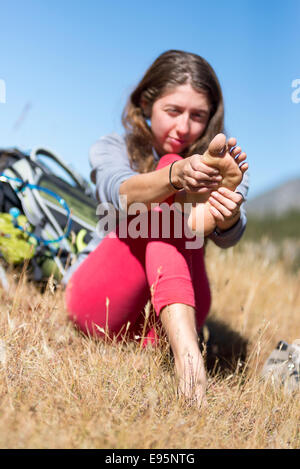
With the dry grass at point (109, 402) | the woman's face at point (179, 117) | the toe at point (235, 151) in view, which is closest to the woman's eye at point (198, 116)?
the woman's face at point (179, 117)

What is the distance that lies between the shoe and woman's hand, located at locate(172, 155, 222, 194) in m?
0.66

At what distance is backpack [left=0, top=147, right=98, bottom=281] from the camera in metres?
2.31

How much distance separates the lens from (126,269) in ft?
5.90

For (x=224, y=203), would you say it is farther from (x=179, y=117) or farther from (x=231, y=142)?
(x=179, y=117)

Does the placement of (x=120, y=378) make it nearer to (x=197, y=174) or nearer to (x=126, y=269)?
(x=126, y=269)

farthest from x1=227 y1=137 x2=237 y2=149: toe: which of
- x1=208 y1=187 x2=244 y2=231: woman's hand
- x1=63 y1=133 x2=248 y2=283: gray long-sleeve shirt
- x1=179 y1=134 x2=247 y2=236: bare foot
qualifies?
x1=63 y1=133 x2=248 y2=283: gray long-sleeve shirt

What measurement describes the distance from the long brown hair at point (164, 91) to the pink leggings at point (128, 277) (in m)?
0.37

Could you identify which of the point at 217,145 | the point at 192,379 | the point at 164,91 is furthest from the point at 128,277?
the point at 164,91

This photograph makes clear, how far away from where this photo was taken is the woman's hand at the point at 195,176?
4.97ft

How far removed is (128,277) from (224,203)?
0.47 m

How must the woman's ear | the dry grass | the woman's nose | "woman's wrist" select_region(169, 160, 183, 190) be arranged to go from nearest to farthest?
1. the dry grass
2. "woman's wrist" select_region(169, 160, 183, 190)
3. the woman's nose
4. the woman's ear

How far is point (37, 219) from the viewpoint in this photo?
2471 mm

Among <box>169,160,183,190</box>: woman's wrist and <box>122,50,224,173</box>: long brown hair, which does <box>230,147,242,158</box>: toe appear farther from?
<box>122,50,224,173</box>: long brown hair
